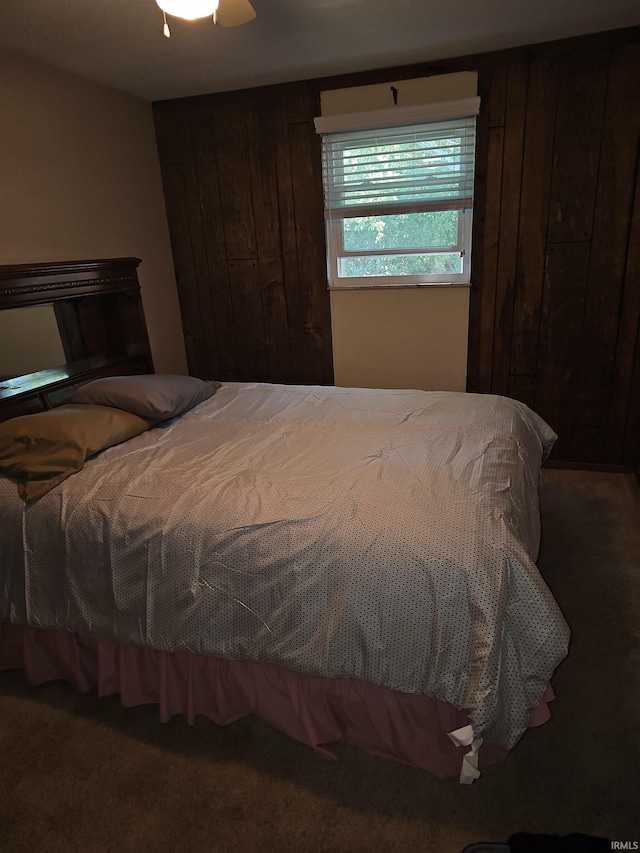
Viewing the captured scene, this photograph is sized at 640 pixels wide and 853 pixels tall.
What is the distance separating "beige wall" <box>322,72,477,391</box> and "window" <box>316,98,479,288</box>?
8 cm

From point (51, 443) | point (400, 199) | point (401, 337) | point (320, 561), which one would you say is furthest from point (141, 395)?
point (400, 199)

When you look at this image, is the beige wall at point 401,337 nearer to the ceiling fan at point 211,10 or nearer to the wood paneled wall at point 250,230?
the wood paneled wall at point 250,230

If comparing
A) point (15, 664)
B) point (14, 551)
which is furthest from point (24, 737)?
point (14, 551)

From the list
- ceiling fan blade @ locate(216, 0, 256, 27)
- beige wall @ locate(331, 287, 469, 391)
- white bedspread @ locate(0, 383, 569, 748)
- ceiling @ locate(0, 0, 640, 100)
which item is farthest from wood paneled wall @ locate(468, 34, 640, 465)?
ceiling fan blade @ locate(216, 0, 256, 27)

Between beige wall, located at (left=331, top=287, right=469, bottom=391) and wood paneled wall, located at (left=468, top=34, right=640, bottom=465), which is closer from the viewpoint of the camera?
wood paneled wall, located at (left=468, top=34, right=640, bottom=465)

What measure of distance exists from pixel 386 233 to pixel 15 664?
2839mm

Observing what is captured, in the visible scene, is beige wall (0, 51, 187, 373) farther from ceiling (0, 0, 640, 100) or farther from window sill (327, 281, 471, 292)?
window sill (327, 281, 471, 292)

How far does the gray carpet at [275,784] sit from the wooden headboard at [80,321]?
4.13 ft

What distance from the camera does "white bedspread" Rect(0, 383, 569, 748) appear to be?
133cm

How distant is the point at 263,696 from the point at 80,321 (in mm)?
2165

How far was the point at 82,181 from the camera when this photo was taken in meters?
2.83

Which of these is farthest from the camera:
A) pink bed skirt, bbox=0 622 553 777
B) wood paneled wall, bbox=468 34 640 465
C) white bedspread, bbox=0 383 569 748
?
Result: wood paneled wall, bbox=468 34 640 465

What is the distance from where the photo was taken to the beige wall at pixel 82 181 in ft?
8.04

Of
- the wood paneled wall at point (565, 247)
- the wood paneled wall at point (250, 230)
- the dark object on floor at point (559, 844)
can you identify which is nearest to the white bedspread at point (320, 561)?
the dark object on floor at point (559, 844)
